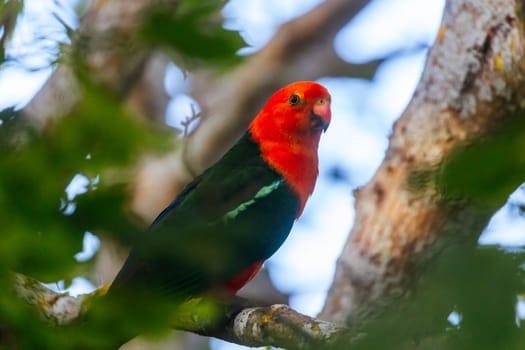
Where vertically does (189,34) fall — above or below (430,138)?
below

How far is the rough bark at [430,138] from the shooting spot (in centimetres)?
527

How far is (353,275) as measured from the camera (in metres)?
6.09

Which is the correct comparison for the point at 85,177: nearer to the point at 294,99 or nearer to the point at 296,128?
the point at 296,128

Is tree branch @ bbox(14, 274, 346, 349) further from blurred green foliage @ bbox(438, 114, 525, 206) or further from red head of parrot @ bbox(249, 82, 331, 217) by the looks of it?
blurred green foliage @ bbox(438, 114, 525, 206)

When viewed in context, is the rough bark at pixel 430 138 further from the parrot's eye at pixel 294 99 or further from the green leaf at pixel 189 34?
the green leaf at pixel 189 34

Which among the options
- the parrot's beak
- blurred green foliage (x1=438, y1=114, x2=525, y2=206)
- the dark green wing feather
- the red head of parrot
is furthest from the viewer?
the parrot's beak

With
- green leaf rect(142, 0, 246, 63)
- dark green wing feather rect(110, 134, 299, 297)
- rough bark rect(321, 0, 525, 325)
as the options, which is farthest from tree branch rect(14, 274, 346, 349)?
rough bark rect(321, 0, 525, 325)

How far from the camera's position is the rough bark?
5.27 metres

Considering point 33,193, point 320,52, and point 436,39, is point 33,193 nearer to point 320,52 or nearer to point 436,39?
point 436,39

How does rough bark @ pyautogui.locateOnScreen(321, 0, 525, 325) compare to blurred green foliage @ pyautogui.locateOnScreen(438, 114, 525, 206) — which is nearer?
blurred green foliage @ pyautogui.locateOnScreen(438, 114, 525, 206)

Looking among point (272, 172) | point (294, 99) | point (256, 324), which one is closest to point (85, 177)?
point (256, 324)

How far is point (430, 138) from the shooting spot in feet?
18.7

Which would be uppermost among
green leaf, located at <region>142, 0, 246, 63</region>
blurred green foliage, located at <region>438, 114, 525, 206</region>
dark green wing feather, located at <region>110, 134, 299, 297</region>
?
green leaf, located at <region>142, 0, 246, 63</region>

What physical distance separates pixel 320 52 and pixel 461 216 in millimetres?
3000
